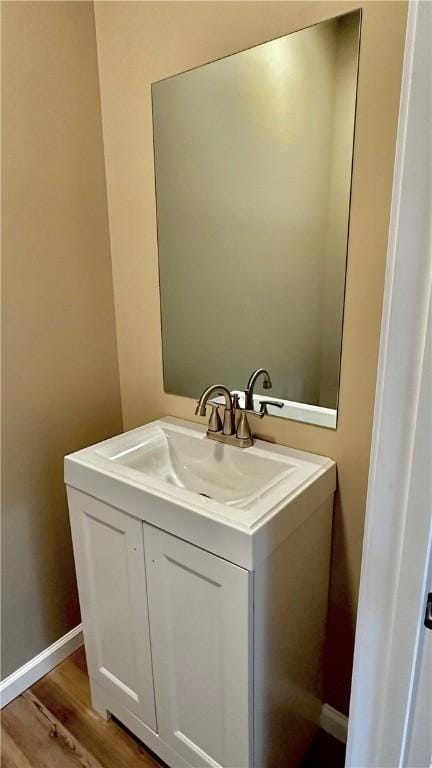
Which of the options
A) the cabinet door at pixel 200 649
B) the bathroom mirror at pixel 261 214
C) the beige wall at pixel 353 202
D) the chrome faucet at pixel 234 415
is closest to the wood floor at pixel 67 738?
the cabinet door at pixel 200 649

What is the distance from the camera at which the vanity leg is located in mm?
1473

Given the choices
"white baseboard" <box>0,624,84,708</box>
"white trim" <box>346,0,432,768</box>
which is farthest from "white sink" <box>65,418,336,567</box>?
"white baseboard" <box>0,624,84,708</box>

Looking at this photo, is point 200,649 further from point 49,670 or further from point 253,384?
point 49,670

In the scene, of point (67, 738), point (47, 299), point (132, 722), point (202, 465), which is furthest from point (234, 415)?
point (67, 738)

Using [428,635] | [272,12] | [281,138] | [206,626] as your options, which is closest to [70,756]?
[206,626]

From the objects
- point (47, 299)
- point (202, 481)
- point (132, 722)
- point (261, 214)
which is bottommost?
point (132, 722)

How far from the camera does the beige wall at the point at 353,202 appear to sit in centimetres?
100

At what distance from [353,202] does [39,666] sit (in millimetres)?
1859

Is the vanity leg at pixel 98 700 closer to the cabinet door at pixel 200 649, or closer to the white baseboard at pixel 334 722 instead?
the cabinet door at pixel 200 649

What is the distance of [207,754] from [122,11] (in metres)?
2.16

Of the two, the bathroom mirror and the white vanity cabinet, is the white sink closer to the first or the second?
the white vanity cabinet

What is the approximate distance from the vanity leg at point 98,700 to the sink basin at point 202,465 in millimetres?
747

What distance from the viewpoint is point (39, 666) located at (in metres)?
1.63

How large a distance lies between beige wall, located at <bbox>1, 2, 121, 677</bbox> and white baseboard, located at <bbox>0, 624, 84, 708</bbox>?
0.12 feet
